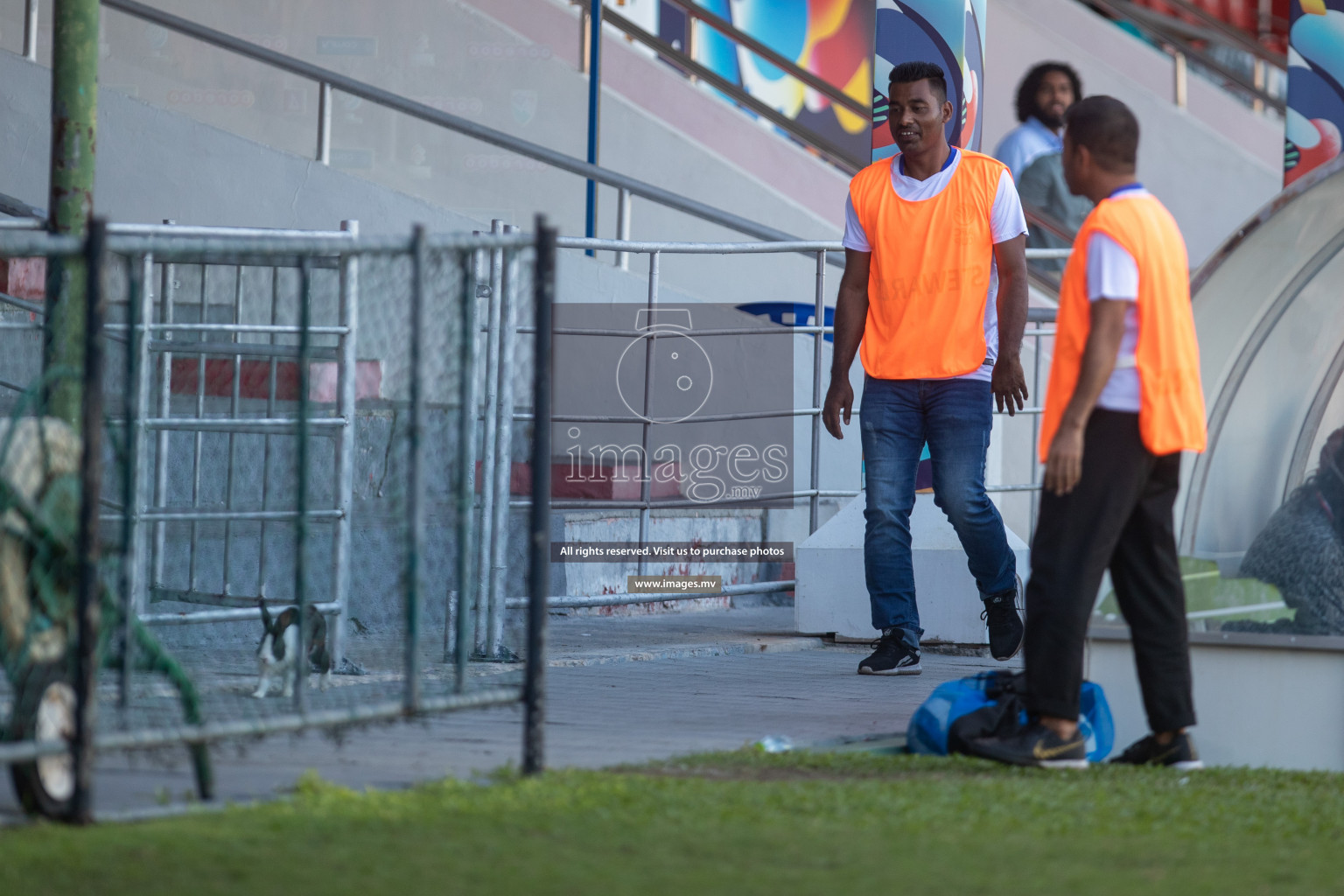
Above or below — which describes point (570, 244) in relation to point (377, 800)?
above

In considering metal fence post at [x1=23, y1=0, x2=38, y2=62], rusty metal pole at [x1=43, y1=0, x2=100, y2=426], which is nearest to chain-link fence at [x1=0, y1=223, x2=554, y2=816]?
rusty metal pole at [x1=43, y1=0, x2=100, y2=426]

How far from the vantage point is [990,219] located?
6.23 meters

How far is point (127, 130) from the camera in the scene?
32.2 ft

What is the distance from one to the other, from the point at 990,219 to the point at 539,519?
8.99 feet

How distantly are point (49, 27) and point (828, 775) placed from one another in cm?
843

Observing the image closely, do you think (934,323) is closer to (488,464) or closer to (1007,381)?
(1007,381)

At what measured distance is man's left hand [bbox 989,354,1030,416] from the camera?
6.19 m

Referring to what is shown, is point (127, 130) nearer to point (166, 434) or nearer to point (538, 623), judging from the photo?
point (166, 434)

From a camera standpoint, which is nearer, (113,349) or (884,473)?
(884,473)

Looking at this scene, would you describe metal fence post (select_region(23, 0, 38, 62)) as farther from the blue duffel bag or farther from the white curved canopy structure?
the blue duffel bag

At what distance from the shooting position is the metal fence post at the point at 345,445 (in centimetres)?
588

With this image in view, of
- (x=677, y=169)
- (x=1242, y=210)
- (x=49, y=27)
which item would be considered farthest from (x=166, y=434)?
(x=1242, y=210)

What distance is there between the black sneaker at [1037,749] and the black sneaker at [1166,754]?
0.22 m

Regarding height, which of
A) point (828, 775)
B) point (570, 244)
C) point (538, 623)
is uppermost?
point (570, 244)
